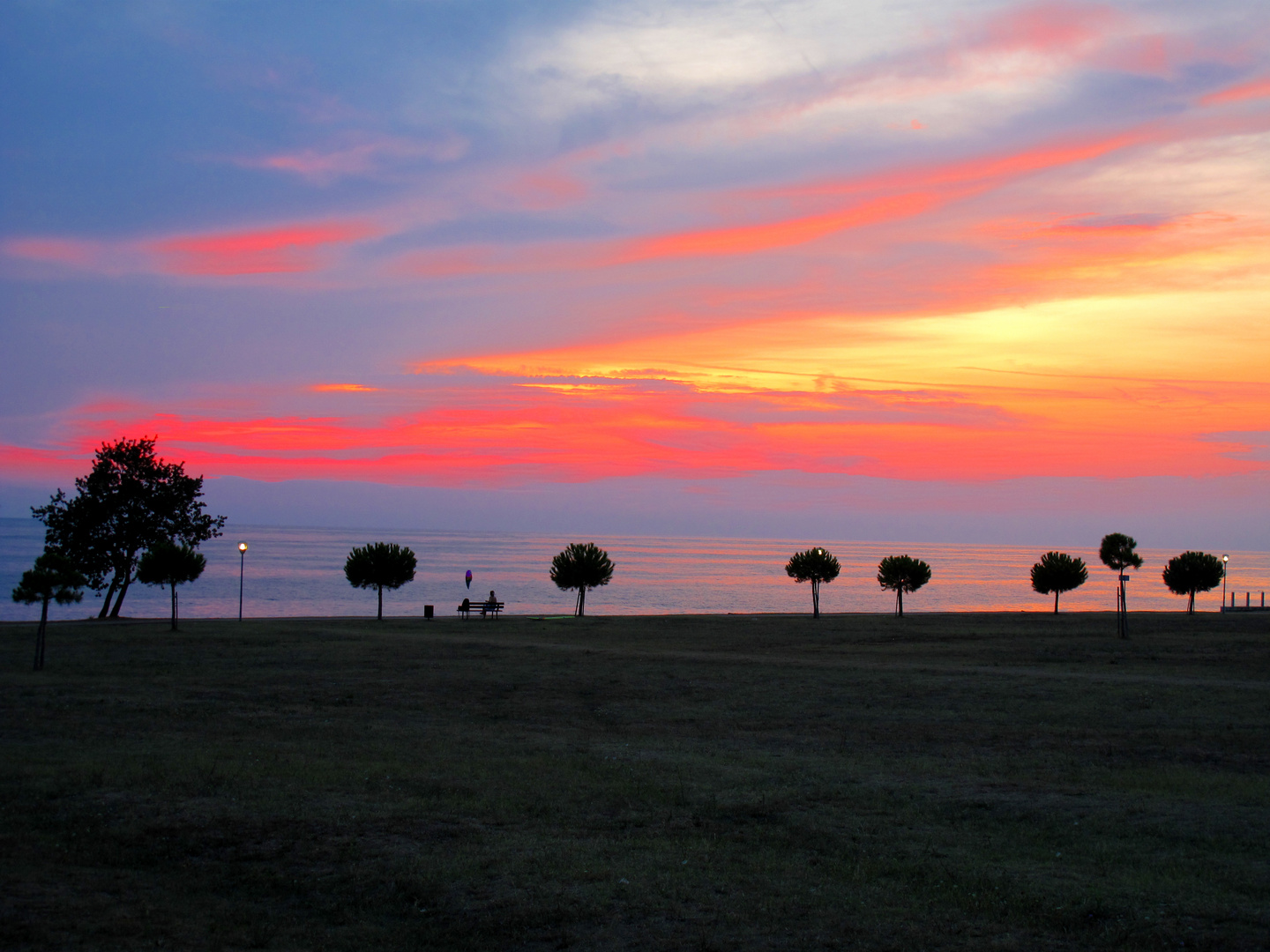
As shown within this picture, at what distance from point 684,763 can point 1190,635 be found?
36.4 meters

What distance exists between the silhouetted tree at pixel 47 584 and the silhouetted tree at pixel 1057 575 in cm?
6661

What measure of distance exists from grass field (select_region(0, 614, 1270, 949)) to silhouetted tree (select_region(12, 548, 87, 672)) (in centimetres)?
184

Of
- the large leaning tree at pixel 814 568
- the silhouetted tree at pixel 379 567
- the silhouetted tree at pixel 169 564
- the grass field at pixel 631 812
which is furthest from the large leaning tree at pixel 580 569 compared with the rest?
the grass field at pixel 631 812

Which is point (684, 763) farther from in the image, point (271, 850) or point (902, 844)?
point (271, 850)

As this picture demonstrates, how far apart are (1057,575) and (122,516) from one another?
66.5 meters

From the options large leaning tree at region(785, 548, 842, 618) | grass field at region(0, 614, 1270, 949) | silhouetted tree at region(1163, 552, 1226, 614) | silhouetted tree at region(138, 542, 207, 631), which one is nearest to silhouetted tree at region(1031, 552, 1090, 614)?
silhouetted tree at region(1163, 552, 1226, 614)

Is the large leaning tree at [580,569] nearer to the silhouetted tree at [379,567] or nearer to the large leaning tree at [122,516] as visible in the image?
the silhouetted tree at [379,567]

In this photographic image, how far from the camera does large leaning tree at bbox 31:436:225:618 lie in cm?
5912

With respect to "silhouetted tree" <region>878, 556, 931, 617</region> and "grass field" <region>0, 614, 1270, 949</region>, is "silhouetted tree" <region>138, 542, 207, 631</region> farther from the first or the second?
"silhouetted tree" <region>878, 556, 931, 617</region>

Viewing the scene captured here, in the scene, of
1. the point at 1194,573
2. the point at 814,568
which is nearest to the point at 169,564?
the point at 814,568

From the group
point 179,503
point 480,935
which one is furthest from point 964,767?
point 179,503

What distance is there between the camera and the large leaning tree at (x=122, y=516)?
59125 mm

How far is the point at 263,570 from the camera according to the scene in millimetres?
172625

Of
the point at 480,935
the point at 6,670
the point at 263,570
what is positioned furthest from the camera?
the point at 263,570
